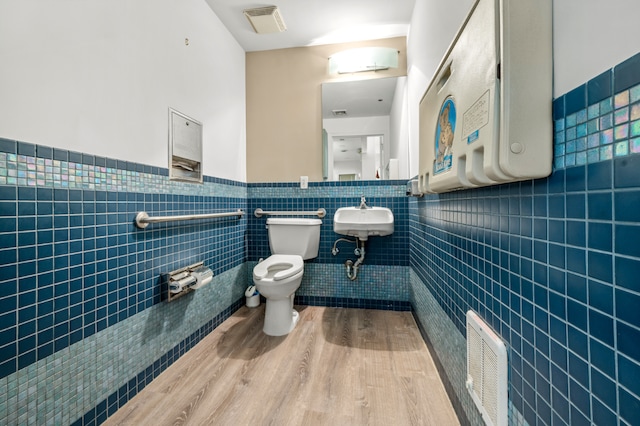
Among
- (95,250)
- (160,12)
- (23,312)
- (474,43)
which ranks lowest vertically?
(23,312)

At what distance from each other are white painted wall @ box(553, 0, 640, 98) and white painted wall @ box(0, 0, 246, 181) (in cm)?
148

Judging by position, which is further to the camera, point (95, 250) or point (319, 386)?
point (319, 386)

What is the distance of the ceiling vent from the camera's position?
75.7 inches

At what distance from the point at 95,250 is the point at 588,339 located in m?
1.53

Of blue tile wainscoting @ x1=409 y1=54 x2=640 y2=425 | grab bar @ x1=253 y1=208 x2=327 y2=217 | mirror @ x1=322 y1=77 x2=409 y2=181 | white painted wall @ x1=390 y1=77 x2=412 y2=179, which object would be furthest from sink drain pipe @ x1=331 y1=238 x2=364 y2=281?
blue tile wainscoting @ x1=409 y1=54 x2=640 y2=425

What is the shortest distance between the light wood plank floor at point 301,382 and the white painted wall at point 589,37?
128 centimetres

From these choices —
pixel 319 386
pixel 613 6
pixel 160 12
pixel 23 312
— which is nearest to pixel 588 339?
pixel 613 6

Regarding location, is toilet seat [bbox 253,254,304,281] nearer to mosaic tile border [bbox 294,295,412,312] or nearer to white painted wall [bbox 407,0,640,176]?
mosaic tile border [bbox 294,295,412,312]

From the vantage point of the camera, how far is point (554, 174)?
54cm

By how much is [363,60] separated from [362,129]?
1.82 feet

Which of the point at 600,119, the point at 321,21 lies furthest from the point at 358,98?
the point at 600,119

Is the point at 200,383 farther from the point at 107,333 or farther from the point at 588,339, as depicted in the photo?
the point at 588,339

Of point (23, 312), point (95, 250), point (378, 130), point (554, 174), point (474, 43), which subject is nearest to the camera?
point (554, 174)

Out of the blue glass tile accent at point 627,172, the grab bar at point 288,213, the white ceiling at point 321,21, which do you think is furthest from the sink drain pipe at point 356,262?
the blue glass tile accent at point 627,172
